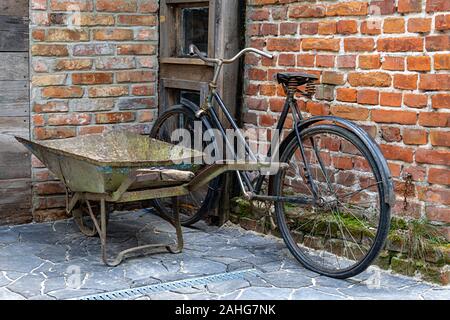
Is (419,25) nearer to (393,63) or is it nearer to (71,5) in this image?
(393,63)

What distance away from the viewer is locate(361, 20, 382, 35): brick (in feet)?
14.0

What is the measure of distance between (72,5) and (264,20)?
1.39 m

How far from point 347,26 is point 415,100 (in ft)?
2.19

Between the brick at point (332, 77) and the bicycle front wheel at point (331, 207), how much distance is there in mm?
337

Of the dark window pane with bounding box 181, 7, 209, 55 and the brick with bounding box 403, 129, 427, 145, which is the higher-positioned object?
the dark window pane with bounding box 181, 7, 209, 55

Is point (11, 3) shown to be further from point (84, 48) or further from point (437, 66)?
point (437, 66)

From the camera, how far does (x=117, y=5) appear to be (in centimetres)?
545

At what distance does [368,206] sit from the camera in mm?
4418

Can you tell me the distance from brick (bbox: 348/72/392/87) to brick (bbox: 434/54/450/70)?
0.32 m

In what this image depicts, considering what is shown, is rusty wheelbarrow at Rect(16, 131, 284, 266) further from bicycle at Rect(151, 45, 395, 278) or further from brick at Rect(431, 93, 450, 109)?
brick at Rect(431, 93, 450, 109)

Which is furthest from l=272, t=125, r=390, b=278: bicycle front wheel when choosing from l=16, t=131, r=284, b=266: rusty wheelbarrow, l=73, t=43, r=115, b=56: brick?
l=73, t=43, r=115, b=56: brick

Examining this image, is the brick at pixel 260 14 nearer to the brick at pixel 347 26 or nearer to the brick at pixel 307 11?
the brick at pixel 307 11

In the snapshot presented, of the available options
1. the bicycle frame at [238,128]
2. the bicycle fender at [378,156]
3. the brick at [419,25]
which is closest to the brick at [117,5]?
the bicycle frame at [238,128]

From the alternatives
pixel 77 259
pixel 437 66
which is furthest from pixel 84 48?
pixel 437 66
